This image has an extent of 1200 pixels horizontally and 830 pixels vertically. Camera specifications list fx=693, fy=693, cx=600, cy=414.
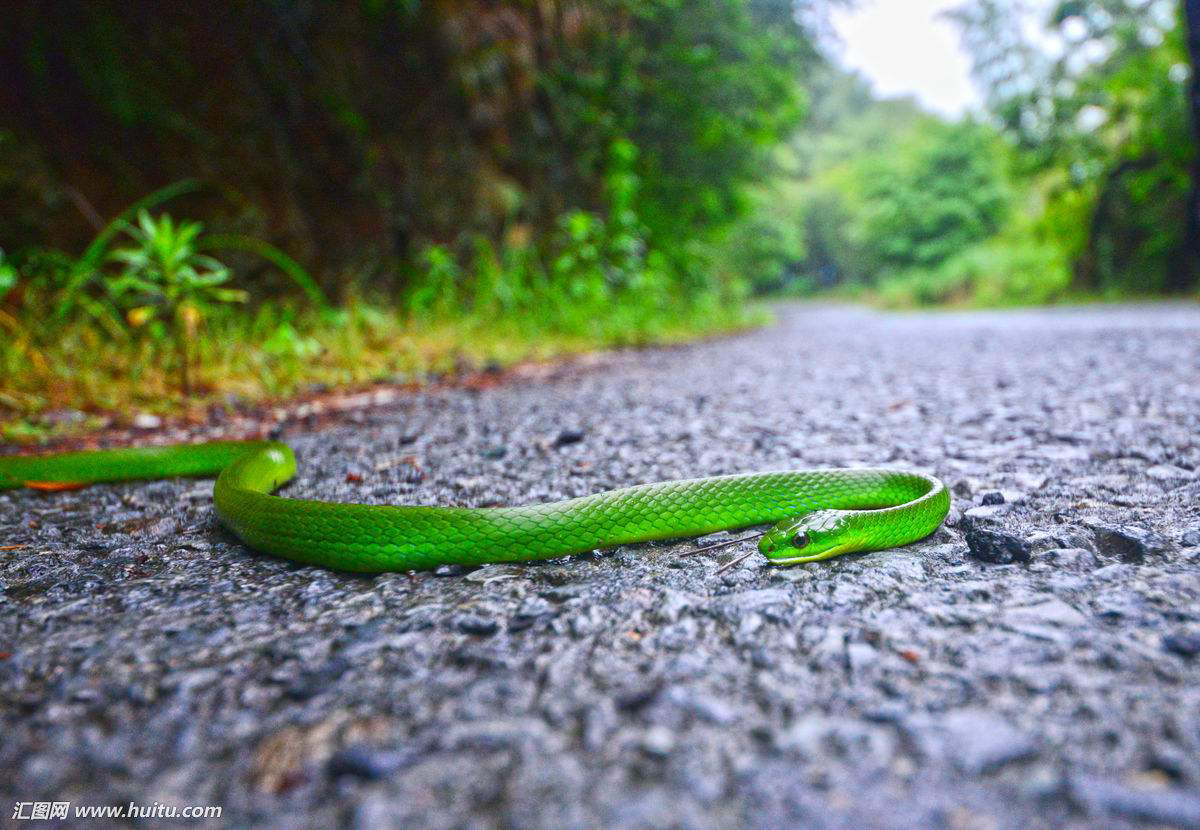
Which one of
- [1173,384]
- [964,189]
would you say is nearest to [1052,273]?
[964,189]

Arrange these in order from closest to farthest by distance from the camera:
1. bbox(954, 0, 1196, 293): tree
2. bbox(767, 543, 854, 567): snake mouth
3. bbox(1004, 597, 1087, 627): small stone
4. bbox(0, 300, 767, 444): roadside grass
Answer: bbox(1004, 597, 1087, 627): small stone, bbox(767, 543, 854, 567): snake mouth, bbox(0, 300, 767, 444): roadside grass, bbox(954, 0, 1196, 293): tree

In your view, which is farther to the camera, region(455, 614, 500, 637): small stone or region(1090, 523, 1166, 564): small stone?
region(1090, 523, 1166, 564): small stone

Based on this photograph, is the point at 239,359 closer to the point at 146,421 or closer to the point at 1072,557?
the point at 146,421

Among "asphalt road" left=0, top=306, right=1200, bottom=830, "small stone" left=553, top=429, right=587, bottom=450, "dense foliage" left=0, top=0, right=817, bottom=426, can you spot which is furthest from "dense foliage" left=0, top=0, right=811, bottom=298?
"asphalt road" left=0, top=306, right=1200, bottom=830

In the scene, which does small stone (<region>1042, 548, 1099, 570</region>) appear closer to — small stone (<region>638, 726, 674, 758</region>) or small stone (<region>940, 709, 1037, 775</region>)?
small stone (<region>940, 709, 1037, 775</region>)

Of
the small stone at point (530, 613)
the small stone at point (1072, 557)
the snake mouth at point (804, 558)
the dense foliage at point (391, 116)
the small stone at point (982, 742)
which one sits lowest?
the small stone at point (982, 742)

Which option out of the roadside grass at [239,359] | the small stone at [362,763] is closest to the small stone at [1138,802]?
the small stone at [362,763]

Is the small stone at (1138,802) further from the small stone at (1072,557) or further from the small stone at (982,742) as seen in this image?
the small stone at (1072,557)
